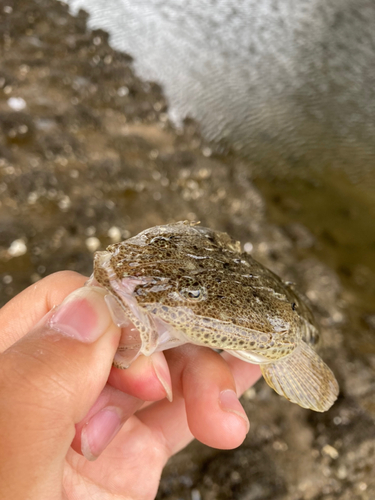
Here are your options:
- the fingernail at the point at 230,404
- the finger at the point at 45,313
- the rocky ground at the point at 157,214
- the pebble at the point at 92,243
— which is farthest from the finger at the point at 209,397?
the pebble at the point at 92,243

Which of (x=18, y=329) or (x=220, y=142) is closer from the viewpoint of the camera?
(x=18, y=329)

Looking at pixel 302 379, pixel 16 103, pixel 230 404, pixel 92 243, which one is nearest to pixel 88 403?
pixel 230 404

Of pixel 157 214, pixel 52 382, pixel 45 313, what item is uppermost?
pixel 52 382

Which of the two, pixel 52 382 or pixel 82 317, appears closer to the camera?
pixel 52 382

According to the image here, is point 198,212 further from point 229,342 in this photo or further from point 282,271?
point 229,342

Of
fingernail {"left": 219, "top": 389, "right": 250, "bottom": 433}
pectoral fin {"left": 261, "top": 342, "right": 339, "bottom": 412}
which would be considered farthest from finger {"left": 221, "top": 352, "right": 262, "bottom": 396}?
fingernail {"left": 219, "top": 389, "right": 250, "bottom": 433}

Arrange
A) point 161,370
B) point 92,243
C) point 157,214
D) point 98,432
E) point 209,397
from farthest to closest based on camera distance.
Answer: point 157,214 → point 92,243 → point 209,397 → point 161,370 → point 98,432

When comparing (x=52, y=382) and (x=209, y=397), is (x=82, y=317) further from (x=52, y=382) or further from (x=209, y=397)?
(x=209, y=397)

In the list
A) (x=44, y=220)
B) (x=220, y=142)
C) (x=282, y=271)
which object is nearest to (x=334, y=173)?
(x=220, y=142)
